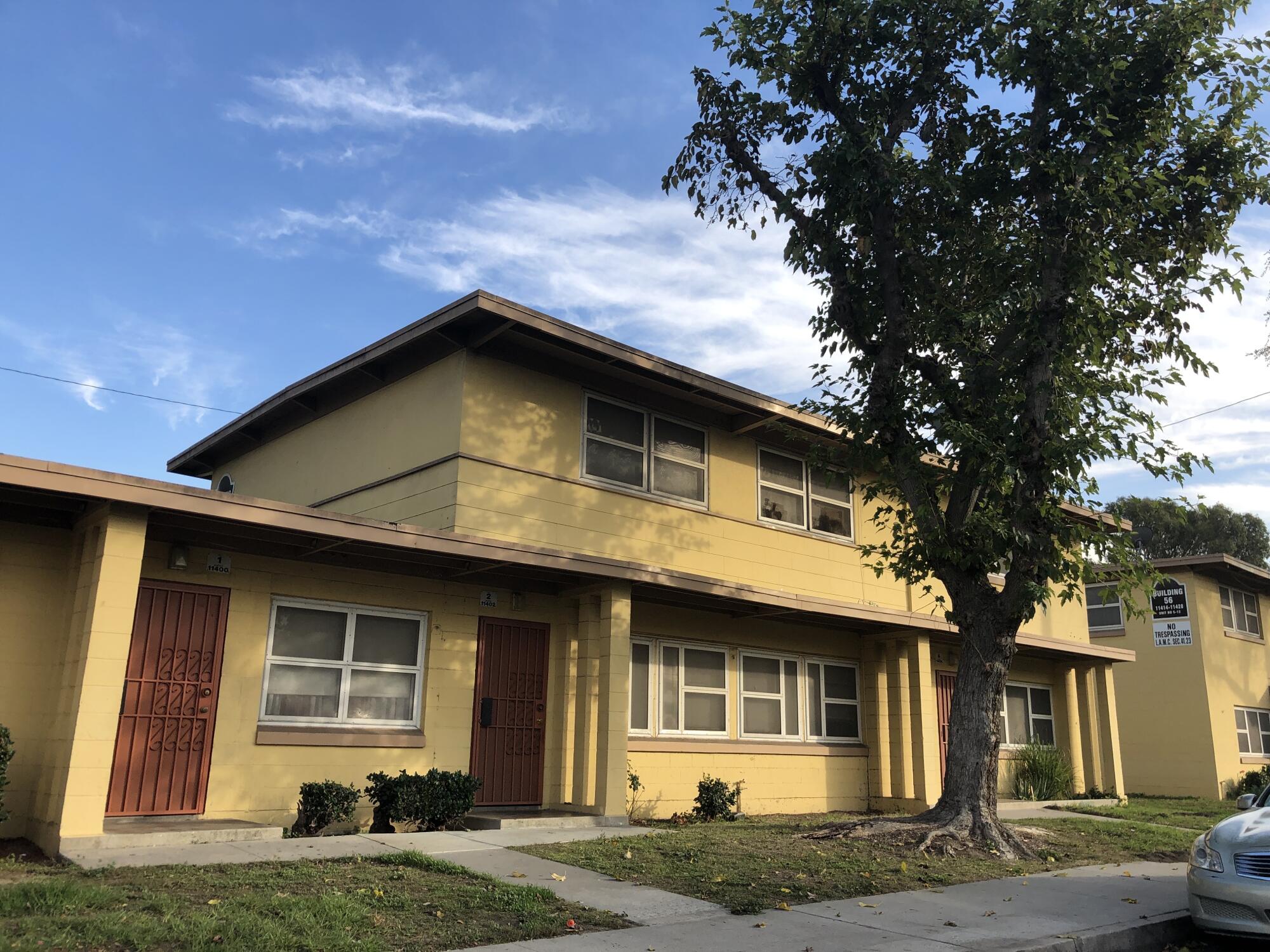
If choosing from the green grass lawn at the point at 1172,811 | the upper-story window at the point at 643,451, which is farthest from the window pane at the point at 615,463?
the green grass lawn at the point at 1172,811

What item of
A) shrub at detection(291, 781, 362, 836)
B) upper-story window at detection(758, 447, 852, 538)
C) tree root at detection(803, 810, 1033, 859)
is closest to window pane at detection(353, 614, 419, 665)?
shrub at detection(291, 781, 362, 836)

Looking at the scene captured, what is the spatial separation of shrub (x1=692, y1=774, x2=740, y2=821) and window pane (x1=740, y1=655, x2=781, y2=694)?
77.1 inches

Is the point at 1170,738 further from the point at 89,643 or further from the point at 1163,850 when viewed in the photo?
the point at 89,643

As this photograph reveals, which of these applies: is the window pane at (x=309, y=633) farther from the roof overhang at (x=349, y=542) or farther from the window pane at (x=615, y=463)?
the window pane at (x=615, y=463)

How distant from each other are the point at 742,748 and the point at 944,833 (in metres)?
4.57

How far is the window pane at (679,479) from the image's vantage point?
15469 mm

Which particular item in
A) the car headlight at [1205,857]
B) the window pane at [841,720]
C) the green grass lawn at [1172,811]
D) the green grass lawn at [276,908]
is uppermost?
the window pane at [841,720]

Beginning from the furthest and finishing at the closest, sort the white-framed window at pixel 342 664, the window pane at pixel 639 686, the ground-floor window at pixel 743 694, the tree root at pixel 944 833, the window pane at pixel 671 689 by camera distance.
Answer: the window pane at pixel 671 689
the ground-floor window at pixel 743 694
the window pane at pixel 639 686
the white-framed window at pixel 342 664
the tree root at pixel 944 833

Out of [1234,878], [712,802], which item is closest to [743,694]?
[712,802]

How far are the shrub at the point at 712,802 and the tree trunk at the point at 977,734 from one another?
125 inches

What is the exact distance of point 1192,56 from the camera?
12.2m

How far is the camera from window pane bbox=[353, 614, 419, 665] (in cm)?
1243

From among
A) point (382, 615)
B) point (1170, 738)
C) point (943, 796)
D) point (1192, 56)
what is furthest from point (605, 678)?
point (1170, 738)

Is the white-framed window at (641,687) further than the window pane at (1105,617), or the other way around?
the window pane at (1105,617)
